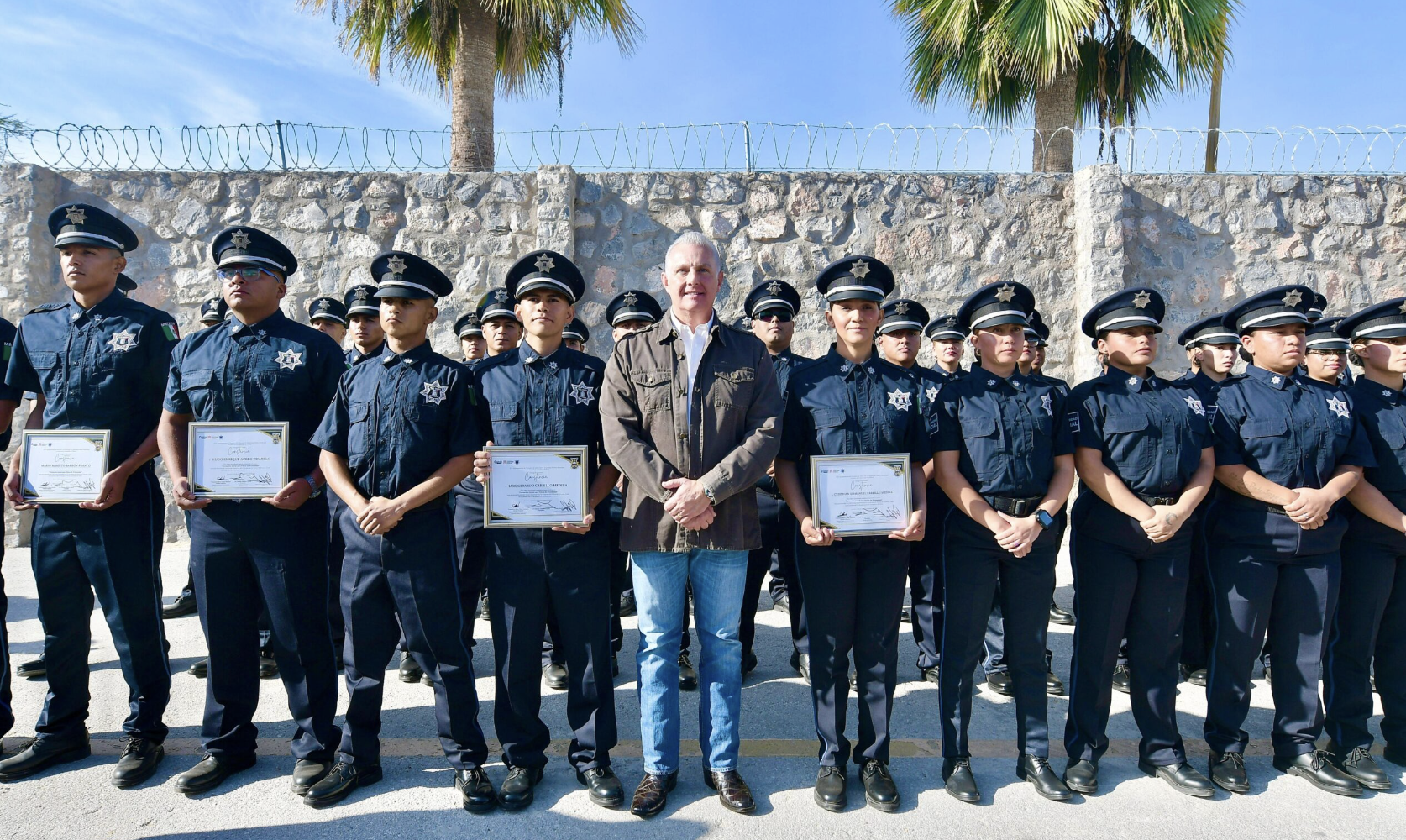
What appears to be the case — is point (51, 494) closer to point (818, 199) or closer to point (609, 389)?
point (609, 389)

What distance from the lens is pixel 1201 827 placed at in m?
2.90

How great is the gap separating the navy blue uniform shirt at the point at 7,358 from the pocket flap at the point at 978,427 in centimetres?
450

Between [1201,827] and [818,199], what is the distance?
6717mm

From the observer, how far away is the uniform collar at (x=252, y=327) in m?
3.24

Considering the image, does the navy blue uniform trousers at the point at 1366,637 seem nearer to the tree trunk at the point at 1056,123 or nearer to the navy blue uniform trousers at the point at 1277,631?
the navy blue uniform trousers at the point at 1277,631

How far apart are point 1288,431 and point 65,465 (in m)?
5.59

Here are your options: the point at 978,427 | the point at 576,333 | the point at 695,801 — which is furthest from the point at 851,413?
the point at 576,333

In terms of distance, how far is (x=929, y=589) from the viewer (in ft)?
15.2

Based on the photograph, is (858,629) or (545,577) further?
(858,629)

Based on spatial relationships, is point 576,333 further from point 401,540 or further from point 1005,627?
point 1005,627

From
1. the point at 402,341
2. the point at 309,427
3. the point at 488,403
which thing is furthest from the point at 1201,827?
the point at 309,427

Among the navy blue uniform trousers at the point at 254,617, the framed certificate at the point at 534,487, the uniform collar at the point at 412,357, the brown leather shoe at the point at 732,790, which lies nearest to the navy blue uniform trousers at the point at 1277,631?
the brown leather shoe at the point at 732,790

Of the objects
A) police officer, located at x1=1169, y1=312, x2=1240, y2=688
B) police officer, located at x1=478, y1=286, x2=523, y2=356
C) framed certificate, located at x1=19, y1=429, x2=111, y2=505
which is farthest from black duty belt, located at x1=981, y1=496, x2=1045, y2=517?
framed certificate, located at x1=19, y1=429, x2=111, y2=505

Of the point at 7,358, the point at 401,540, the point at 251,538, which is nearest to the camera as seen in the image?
the point at 401,540
